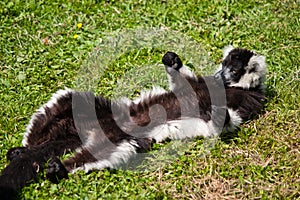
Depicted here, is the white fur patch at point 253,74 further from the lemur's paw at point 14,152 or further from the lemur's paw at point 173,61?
the lemur's paw at point 14,152

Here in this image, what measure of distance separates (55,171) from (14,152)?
60 centimetres

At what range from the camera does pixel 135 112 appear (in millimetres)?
6180

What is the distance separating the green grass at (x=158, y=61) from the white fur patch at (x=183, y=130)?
127mm

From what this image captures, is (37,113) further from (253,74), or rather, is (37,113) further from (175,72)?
(253,74)

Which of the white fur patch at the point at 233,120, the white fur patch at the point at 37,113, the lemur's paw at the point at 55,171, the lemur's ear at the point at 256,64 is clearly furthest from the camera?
the lemur's ear at the point at 256,64

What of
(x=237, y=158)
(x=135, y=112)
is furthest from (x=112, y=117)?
(x=237, y=158)

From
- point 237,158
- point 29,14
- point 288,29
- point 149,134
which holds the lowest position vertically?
point 237,158

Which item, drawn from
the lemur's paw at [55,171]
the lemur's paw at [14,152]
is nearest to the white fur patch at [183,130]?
the lemur's paw at [55,171]

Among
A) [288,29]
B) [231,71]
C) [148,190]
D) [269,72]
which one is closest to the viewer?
[148,190]

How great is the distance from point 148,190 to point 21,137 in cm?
169

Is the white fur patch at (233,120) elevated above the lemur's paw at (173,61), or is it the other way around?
the lemur's paw at (173,61)

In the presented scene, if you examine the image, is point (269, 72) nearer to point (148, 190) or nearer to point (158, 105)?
point (158, 105)

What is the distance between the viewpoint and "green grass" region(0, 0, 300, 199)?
5711 millimetres

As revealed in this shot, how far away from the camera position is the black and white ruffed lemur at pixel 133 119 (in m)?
5.66
